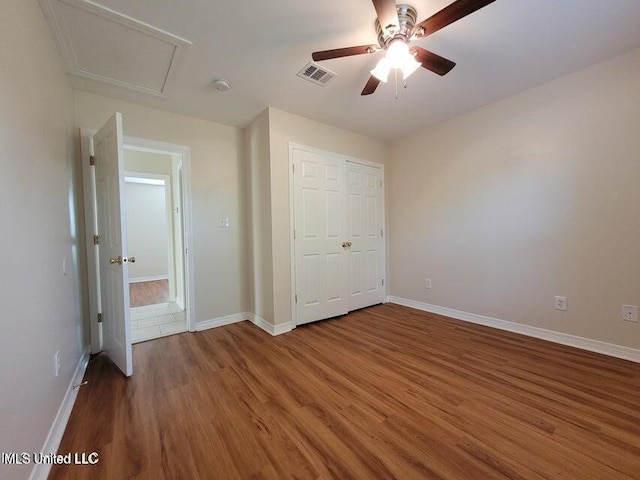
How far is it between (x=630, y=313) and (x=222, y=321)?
3997 mm

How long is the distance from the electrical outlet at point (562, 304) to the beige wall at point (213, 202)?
3.44m

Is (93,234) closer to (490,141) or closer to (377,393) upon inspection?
(377,393)

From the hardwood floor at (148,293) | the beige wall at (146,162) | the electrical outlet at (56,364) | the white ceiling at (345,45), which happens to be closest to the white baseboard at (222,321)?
the electrical outlet at (56,364)

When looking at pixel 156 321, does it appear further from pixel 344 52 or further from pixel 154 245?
pixel 154 245

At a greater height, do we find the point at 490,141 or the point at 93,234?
the point at 490,141

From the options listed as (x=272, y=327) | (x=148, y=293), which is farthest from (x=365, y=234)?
(x=148, y=293)

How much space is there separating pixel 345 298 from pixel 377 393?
1.72m

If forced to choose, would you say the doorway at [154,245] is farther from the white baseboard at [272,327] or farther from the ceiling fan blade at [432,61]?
the ceiling fan blade at [432,61]

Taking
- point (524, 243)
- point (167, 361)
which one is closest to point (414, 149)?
point (524, 243)

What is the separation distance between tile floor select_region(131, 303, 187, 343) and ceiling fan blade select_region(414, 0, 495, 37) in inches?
140

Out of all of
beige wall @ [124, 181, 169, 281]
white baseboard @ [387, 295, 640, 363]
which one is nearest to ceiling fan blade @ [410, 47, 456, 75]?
white baseboard @ [387, 295, 640, 363]

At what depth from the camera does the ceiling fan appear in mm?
1408

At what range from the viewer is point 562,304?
2.47m

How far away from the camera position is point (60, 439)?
140 cm
